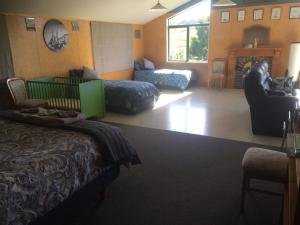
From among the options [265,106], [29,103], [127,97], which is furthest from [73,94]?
[265,106]

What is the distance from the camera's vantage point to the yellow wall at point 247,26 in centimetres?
709

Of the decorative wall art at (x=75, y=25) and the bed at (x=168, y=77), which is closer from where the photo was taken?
the decorative wall art at (x=75, y=25)

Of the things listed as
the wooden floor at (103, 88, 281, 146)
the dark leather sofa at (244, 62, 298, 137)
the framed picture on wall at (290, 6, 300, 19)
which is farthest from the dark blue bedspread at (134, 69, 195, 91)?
the dark leather sofa at (244, 62, 298, 137)

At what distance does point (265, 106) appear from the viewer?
4.00 m

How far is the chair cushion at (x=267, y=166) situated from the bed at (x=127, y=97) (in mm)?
3449

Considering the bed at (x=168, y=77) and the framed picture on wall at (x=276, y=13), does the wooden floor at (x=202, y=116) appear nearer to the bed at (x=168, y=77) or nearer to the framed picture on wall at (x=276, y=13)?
the bed at (x=168, y=77)

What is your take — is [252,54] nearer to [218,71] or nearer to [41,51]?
[218,71]

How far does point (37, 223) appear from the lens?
5.63 ft

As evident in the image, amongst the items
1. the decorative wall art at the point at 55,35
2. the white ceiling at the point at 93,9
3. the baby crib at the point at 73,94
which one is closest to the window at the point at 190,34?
the white ceiling at the point at 93,9

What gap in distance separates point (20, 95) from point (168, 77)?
440cm

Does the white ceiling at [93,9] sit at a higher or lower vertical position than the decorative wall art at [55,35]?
higher

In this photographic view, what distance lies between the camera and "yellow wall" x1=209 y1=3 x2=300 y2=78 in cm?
709

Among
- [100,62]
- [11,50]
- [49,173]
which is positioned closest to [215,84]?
[100,62]

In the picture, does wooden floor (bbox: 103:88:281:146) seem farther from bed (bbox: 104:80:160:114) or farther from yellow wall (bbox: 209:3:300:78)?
yellow wall (bbox: 209:3:300:78)
